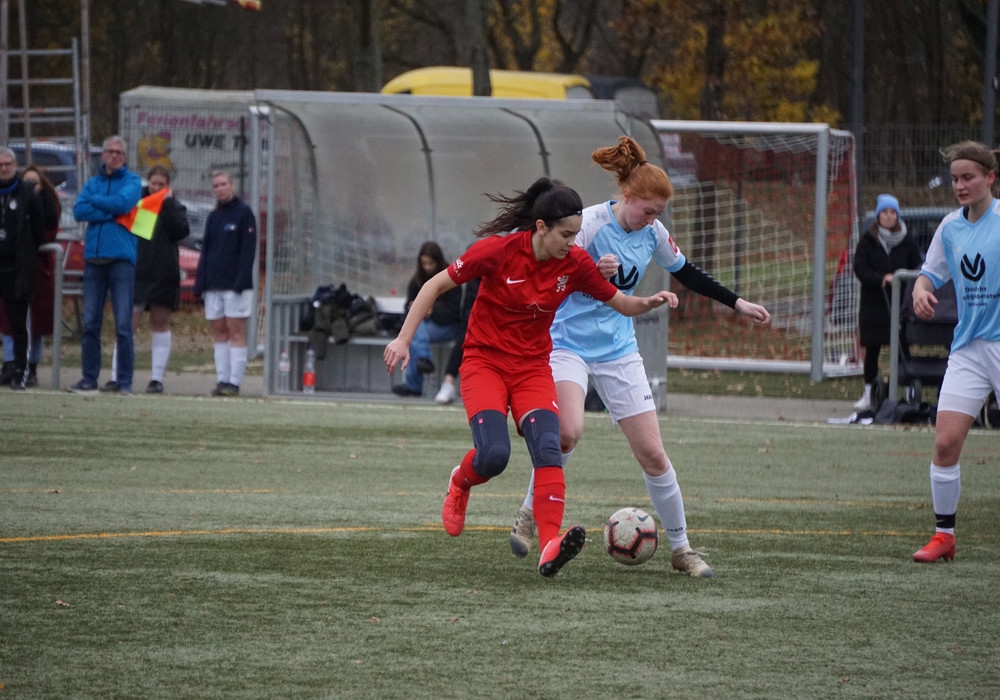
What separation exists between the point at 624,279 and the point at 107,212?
327 inches

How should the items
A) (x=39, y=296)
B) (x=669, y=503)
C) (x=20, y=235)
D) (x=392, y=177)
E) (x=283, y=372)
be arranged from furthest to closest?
(x=392, y=177)
(x=283, y=372)
(x=39, y=296)
(x=20, y=235)
(x=669, y=503)

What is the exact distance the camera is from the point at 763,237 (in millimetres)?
18375

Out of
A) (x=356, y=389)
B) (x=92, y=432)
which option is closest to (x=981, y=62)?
(x=356, y=389)

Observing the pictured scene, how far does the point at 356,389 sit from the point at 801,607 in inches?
405

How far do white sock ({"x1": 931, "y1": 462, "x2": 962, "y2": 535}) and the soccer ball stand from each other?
1.62 metres

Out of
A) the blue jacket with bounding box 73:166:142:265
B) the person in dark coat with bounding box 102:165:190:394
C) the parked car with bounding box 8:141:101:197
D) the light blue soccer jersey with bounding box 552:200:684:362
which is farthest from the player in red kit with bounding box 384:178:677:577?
the parked car with bounding box 8:141:101:197

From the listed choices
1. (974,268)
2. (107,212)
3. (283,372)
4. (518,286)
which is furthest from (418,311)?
(283,372)

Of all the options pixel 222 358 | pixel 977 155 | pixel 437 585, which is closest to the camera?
pixel 437 585

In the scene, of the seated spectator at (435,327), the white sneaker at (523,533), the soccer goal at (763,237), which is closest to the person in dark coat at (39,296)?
the seated spectator at (435,327)

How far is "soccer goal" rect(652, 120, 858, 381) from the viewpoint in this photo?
699 inches

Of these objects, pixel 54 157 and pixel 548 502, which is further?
pixel 54 157

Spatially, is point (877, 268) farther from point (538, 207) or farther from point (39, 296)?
point (538, 207)

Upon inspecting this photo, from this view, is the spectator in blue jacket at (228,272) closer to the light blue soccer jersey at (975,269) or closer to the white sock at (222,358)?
the white sock at (222,358)

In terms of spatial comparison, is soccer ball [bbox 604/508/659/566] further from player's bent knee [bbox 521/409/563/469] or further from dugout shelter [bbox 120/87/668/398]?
dugout shelter [bbox 120/87/668/398]
